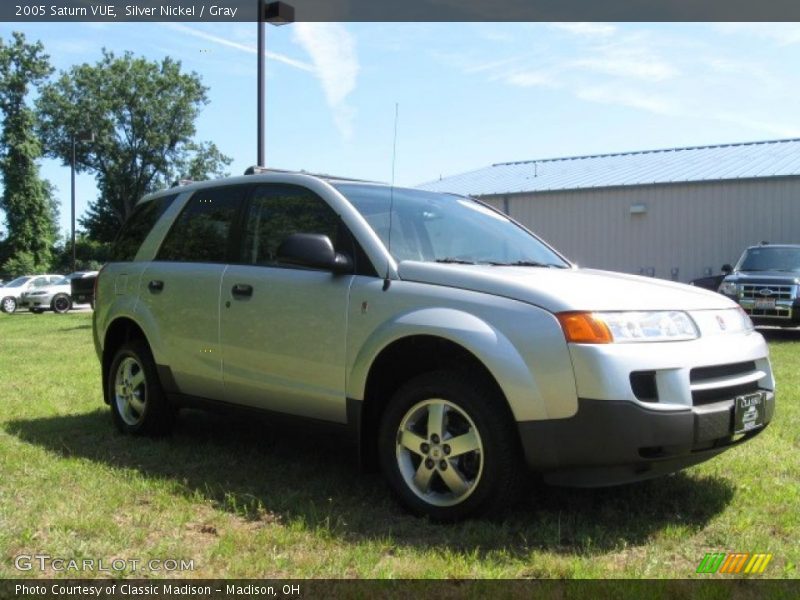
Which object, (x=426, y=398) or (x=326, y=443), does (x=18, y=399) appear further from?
(x=426, y=398)

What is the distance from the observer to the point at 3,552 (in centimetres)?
322

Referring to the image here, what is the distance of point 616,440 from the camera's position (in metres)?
3.21

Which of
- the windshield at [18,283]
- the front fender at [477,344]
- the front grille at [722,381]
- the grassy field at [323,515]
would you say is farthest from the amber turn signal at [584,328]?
the windshield at [18,283]

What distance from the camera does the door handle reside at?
4508mm

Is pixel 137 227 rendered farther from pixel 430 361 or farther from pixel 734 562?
pixel 734 562

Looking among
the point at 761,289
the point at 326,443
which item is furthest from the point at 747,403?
the point at 761,289

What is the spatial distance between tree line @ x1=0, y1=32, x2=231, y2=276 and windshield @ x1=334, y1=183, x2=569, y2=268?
5646 cm

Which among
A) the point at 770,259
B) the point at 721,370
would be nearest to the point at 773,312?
the point at 770,259

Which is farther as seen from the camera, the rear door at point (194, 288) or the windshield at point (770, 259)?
the windshield at point (770, 259)

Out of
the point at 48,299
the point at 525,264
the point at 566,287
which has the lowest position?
the point at 48,299

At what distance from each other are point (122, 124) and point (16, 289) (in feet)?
115

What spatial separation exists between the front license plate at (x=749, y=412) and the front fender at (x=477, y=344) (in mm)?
936

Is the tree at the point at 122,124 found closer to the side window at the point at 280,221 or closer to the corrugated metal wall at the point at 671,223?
the corrugated metal wall at the point at 671,223

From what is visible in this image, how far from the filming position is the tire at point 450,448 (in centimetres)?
343
